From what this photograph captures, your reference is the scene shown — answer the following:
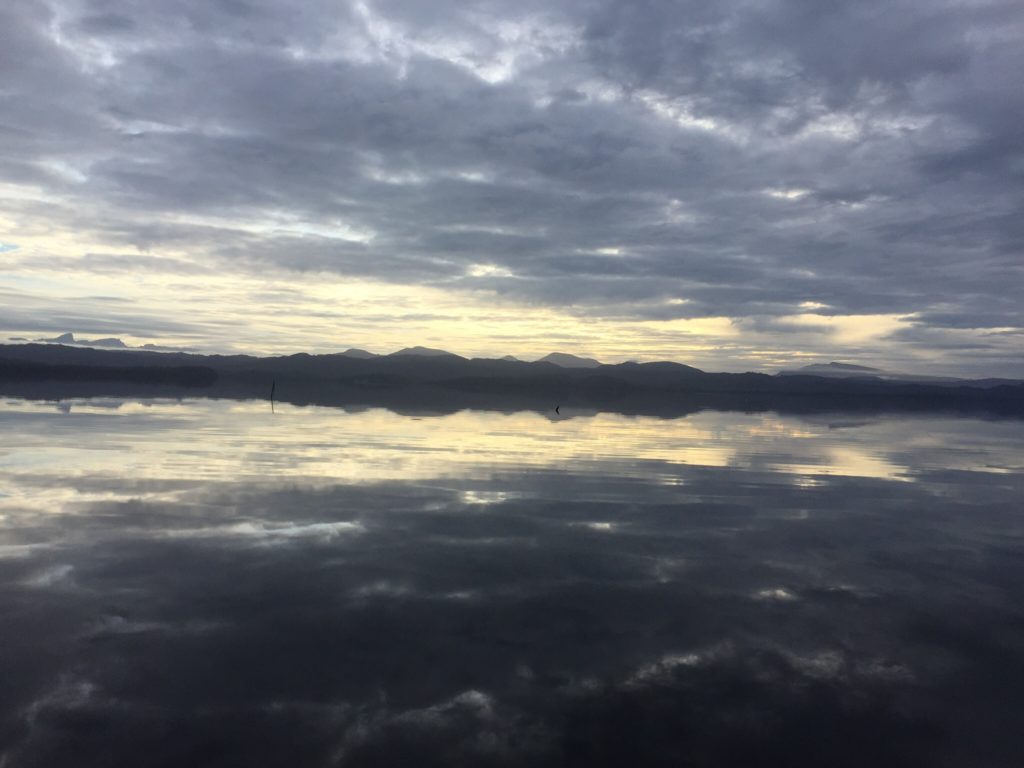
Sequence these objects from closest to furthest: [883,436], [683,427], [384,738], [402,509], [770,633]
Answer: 1. [384,738]
2. [770,633]
3. [402,509]
4. [883,436]
5. [683,427]

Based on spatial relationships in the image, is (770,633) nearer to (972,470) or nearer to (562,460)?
(562,460)

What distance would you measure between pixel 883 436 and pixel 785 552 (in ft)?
131

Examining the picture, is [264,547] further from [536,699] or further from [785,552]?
[785,552]

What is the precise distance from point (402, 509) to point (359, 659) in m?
10.1

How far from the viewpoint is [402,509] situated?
65.6ft

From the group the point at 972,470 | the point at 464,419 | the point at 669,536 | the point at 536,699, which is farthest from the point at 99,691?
the point at 464,419

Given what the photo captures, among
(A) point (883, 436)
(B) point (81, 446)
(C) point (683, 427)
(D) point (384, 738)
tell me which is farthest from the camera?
(C) point (683, 427)

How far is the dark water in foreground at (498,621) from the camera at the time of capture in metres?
8.09

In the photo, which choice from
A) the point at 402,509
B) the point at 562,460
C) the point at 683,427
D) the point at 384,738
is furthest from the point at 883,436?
the point at 384,738

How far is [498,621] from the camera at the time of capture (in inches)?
452

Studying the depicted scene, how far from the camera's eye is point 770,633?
11359 millimetres

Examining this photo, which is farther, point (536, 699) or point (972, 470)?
point (972, 470)

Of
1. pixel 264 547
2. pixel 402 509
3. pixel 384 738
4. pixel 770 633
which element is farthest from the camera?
pixel 402 509

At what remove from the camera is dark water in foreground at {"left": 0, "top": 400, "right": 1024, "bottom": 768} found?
809 cm
